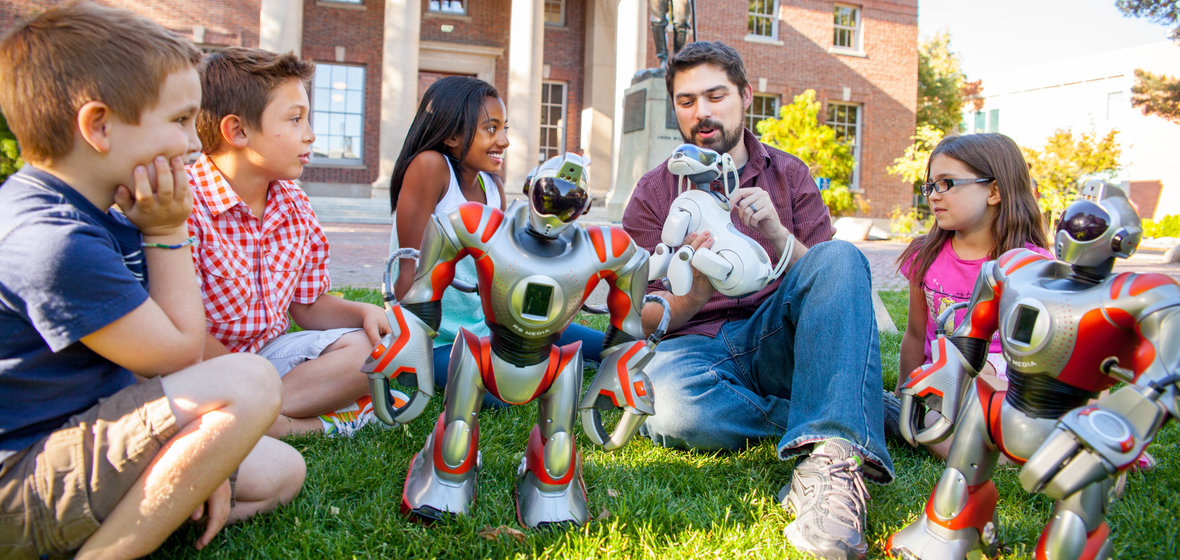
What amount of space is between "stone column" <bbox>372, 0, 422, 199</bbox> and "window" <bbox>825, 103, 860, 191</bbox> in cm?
1252

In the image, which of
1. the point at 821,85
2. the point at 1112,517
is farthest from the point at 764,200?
the point at 821,85

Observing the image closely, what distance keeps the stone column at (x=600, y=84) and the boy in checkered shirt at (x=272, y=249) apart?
16003mm

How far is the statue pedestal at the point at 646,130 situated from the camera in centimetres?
957

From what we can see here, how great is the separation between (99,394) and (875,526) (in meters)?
1.89

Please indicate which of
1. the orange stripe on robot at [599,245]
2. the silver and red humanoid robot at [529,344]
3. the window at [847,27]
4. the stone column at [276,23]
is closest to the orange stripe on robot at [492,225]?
the silver and red humanoid robot at [529,344]

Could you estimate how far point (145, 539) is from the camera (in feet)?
5.03

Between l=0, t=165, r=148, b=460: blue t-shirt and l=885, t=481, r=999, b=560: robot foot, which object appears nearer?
l=0, t=165, r=148, b=460: blue t-shirt

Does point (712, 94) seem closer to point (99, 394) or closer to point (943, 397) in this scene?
point (943, 397)

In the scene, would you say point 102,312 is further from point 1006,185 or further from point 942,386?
point 1006,185

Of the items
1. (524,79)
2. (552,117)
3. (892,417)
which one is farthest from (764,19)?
(892,417)

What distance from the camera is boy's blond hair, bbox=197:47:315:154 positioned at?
228cm

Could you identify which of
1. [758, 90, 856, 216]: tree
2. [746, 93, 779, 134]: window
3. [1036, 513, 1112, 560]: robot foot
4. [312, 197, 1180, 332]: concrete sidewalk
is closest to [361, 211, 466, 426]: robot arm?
[1036, 513, 1112, 560]: robot foot

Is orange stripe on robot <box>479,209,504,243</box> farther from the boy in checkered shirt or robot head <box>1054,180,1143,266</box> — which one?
robot head <box>1054,180,1143,266</box>

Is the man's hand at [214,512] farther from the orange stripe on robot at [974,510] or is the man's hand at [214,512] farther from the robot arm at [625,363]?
the orange stripe on robot at [974,510]
